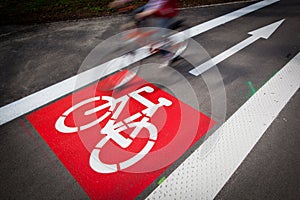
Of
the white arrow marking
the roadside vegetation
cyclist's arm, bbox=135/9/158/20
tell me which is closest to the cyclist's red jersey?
cyclist's arm, bbox=135/9/158/20

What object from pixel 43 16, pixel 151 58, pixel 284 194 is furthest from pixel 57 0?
pixel 284 194

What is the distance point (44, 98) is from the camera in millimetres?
3697

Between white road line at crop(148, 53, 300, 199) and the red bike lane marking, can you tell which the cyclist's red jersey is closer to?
the red bike lane marking

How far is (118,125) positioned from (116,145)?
15.3 inches

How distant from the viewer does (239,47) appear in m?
5.05

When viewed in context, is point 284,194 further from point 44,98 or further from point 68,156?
point 44,98

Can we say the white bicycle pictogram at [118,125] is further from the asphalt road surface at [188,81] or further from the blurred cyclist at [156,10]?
the blurred cyclist at [156,10]

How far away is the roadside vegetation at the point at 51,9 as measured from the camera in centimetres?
669

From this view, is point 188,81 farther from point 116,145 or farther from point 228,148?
point 116,145

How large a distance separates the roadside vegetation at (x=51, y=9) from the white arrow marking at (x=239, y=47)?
287cm

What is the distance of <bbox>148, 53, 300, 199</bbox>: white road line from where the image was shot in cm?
239

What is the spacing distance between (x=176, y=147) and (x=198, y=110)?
3.01 ft

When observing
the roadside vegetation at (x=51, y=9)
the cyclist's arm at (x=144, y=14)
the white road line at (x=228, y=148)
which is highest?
the cyclist's arm at (x=144, y=14)

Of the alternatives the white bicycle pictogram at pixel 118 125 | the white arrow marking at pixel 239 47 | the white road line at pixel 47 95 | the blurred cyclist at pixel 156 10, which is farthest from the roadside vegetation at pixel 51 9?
the white bicycle pictogram at pixel 118 125
